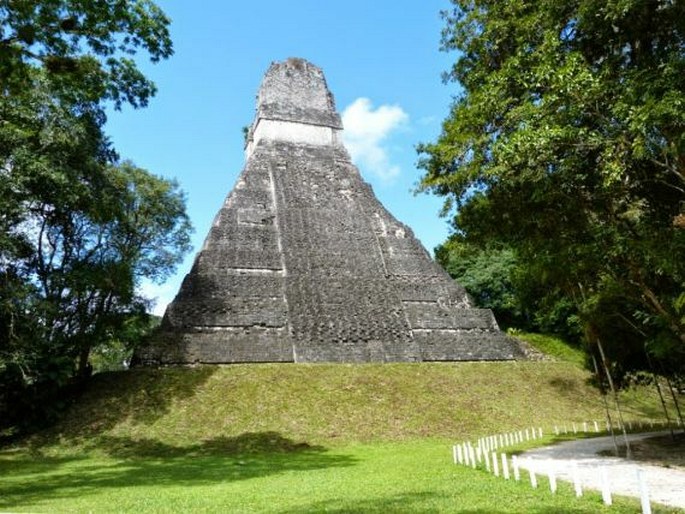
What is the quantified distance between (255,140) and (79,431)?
17.8 m

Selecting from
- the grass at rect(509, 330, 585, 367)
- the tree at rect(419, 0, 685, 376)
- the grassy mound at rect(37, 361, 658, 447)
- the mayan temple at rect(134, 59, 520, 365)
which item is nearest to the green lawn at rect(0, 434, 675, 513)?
the grassy mound at rect(37, 361, 658, 447)

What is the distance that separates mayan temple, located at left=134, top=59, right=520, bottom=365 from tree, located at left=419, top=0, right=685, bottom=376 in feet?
33.9

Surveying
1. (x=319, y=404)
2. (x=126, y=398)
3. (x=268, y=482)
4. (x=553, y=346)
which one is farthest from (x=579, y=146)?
(x=553, y=346)

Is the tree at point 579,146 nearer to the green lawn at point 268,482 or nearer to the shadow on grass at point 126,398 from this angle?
the green lawn at point 268,482

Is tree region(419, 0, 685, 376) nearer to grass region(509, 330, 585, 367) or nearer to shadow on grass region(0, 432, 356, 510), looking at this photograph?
shadow on grass region(0, 432, 356, 510)

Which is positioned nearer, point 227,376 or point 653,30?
point 653,30

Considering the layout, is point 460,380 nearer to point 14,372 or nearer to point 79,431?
point 79,431

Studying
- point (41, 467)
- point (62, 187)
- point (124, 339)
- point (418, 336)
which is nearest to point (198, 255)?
point (124, 339)

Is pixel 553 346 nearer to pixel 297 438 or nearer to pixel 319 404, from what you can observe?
pixel 319 404

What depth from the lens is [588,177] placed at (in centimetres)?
841

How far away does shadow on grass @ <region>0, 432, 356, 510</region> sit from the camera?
8.77 m

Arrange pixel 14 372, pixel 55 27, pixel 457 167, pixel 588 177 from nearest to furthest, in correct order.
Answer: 1. pixel 55 27
2. pixel 588 177
3. pixel 457 167
4. pixel 14 372

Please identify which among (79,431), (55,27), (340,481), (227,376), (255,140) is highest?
(255,140)

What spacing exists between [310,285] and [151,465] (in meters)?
10.7
